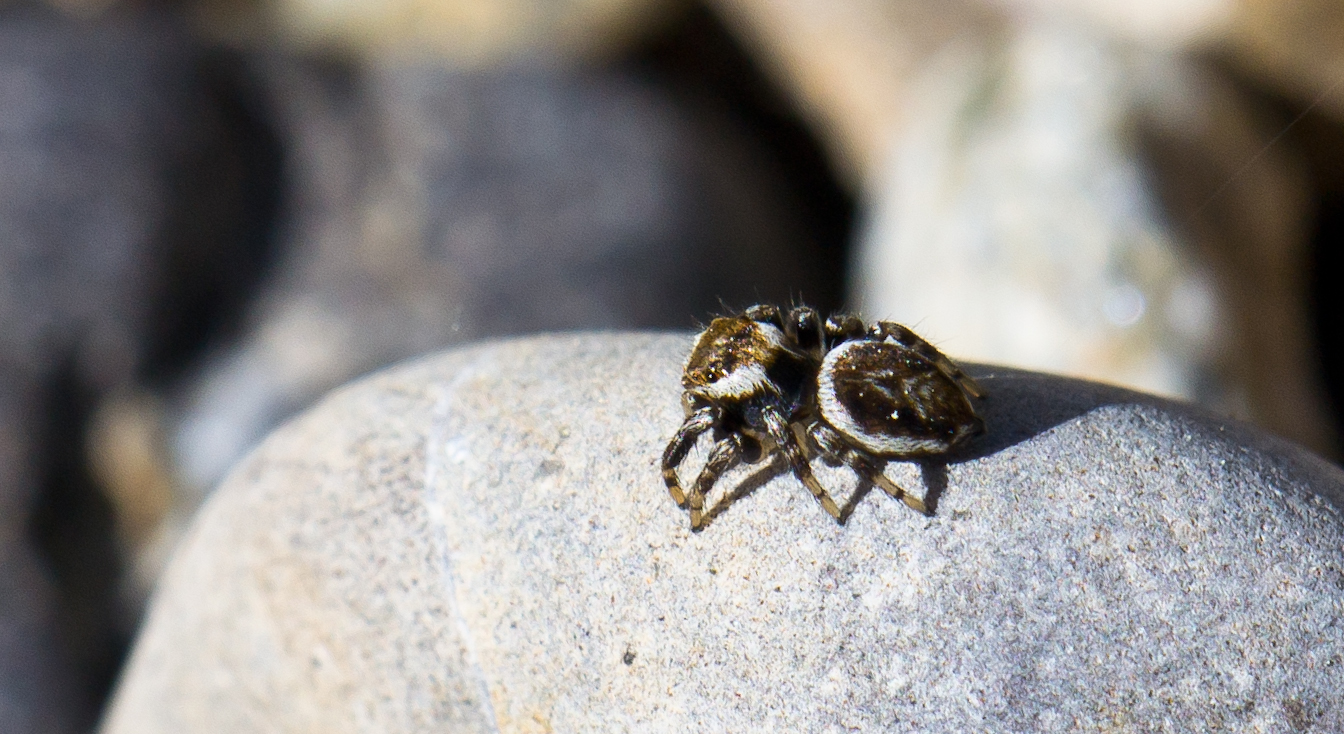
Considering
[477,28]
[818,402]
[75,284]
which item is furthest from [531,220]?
[818,402]

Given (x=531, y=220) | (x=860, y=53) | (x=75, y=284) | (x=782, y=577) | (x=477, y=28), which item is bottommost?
(x=75, y=284)

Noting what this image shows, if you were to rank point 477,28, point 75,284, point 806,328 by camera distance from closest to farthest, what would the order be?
point 806,328 < point 75,284 < point 477,28

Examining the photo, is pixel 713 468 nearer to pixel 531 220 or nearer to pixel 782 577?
pixel 782 577

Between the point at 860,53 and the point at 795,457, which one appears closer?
the point at 795,457

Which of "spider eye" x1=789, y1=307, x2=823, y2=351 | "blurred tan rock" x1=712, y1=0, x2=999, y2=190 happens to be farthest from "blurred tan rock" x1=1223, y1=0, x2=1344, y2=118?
"spider eye" x1=789, y1=307, x2=823, y2=351

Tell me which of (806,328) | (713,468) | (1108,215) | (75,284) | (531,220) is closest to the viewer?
(713,468)

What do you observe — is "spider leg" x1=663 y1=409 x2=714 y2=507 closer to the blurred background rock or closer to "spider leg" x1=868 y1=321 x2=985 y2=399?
"spider leg" x1=868 y1=321 x2=985 y2=399

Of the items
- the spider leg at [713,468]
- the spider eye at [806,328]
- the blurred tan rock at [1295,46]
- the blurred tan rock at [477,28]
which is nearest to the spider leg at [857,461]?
the spider leg at [713,468]

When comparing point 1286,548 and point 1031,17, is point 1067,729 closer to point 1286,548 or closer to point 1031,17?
point 1286,548
